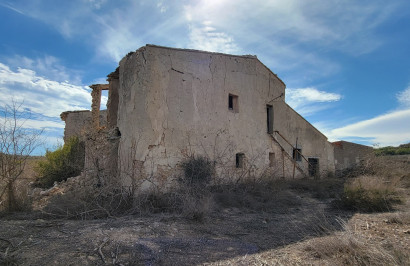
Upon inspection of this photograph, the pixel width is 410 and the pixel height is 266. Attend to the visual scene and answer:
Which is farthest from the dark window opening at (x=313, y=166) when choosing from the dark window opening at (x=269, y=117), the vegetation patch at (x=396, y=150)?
the vegetation patch at (x=396, y=150)

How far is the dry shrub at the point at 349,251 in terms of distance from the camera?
397cm

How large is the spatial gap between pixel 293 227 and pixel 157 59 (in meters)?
6.72

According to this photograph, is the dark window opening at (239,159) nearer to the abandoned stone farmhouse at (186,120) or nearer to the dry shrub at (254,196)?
the abandoned stone farmhouse at (186,120)

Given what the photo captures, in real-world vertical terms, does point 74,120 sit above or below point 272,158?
above

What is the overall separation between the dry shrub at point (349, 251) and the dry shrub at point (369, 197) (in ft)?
13.0

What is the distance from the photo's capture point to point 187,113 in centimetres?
996

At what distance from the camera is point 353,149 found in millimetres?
17594

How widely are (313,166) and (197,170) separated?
8320 mm

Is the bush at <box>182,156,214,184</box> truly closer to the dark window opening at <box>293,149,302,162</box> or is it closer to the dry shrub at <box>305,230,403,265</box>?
the dry shrub at <box>305,230,403,265</box>

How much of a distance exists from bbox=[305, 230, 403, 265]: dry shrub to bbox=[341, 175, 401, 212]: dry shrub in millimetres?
3969

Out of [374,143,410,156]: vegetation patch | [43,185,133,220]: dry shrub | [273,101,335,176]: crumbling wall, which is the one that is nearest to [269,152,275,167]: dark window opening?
[273,101,335,176]: crumbling wall

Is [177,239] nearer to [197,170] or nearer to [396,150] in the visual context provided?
[197,170]

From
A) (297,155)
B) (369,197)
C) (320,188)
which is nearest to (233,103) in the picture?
(320,188)

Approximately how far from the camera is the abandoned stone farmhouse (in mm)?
9141
